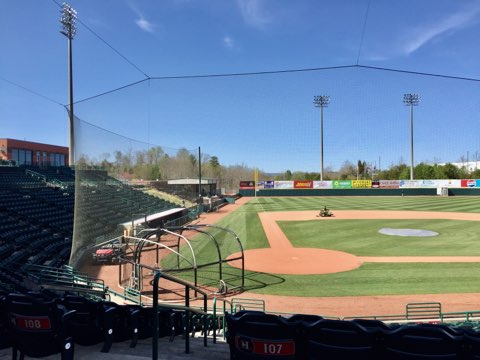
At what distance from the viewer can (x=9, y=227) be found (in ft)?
50.8

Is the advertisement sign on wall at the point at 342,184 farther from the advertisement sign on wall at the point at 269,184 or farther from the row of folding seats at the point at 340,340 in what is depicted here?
the row of folding seats at the point at 340,340

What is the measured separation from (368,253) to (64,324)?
53.8 ft

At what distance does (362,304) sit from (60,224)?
15345 mm

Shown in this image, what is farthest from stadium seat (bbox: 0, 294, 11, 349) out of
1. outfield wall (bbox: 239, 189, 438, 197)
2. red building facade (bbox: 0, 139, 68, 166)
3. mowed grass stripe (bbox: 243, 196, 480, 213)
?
outfield wall (bbox: 239, 189, 438, 197)

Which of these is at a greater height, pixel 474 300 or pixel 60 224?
pixel 60 224

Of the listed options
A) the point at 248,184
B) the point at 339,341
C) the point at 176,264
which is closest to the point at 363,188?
the point at 248,184

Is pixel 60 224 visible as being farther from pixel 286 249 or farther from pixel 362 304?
pixel 362 304

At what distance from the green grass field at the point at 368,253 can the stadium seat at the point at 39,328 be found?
9.54m

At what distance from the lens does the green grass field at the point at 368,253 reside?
12.2m

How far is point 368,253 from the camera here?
17.3 metres

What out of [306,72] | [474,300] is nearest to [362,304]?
[474,300]

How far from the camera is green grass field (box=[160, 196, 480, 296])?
12.2 m

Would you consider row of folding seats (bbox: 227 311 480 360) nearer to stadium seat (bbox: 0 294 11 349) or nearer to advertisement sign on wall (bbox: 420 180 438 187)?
stadium seat (bbox: 0 294 11 349)

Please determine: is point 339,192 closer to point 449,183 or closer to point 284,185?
point 284,185
